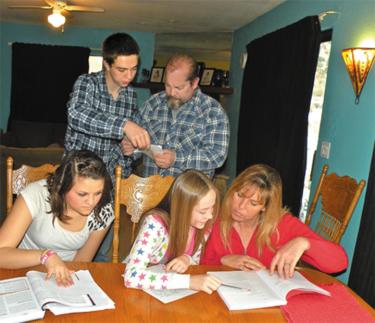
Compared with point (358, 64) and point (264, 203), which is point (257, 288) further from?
point (358, 64)

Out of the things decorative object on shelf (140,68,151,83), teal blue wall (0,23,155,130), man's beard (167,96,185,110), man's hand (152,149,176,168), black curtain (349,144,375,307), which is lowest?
black curtain (349,144,375,307)

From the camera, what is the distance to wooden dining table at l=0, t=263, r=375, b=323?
120 centimetres

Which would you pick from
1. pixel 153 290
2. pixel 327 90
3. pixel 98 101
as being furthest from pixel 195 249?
pixel 327 90

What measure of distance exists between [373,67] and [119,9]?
3207 millimetres

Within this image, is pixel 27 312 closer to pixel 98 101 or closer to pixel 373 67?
pixel 98 101

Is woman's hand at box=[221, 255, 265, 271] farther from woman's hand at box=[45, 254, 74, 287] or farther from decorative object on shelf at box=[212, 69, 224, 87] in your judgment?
decorative object on shelf at box=[212, 69, 224, 87]

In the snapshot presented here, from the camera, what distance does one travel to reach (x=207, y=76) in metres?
6.04

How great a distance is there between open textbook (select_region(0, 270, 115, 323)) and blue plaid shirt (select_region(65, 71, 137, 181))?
72 cm

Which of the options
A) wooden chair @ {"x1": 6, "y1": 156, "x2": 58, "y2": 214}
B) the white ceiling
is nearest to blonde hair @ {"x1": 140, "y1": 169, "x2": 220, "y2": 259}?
wooden chair @ {"x1": 6, "y1": 156, "x2": 58, "y2": 214}

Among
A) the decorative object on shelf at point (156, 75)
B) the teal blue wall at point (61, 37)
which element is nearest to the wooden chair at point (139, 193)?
the decorative object on shelf at point (156, 75)

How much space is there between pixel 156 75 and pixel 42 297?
5657 millimetres

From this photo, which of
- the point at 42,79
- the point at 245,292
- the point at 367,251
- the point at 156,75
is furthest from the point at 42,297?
the point at 42,79

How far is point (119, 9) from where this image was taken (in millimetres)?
4812

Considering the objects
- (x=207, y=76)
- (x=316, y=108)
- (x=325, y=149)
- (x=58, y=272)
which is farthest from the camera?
(x=207, y=76)
